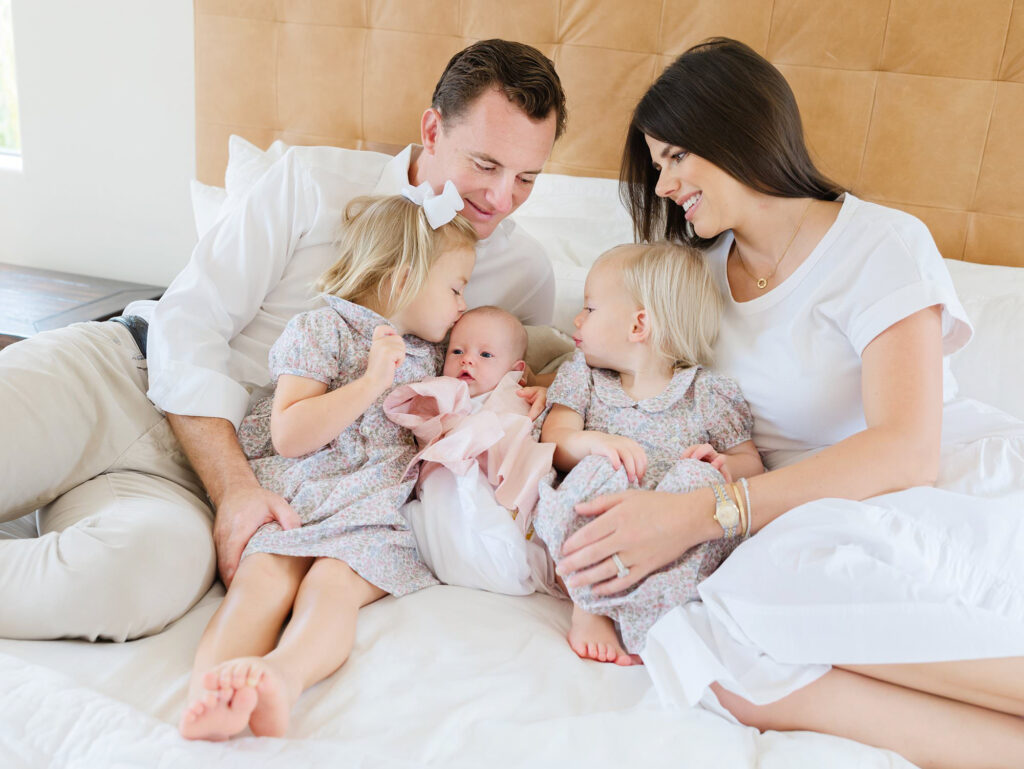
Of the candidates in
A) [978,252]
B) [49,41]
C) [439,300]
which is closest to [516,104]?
[439,300]

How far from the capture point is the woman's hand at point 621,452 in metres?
1.36

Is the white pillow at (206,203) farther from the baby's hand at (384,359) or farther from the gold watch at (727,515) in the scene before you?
the gold watch at (727,515)

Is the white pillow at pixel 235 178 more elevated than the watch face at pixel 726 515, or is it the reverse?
the white pillow at pixel 235 178

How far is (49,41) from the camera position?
264 centimetres

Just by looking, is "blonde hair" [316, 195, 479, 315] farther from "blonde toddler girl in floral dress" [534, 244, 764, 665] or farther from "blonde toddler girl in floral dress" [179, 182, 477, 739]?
"blonde toddler girl in floral dress" [534, 244, 764, 665]

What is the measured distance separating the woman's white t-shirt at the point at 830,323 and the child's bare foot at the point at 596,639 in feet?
1.63

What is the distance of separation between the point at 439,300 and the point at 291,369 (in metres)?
0.30

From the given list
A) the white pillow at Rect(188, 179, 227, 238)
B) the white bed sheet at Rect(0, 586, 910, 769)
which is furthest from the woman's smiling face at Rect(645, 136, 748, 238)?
the white pillow at Rect(188, 179, 227, 238)

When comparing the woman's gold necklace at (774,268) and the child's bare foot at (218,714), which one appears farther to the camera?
the woman's gold necklace at (774,268)

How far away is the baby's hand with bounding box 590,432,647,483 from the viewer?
136cm

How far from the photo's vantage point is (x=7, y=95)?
2982 mm

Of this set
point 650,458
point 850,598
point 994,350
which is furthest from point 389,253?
point 994,350

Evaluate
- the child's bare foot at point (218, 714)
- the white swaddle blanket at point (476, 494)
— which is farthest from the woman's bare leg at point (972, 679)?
the child's bare foot at point (218, 714)

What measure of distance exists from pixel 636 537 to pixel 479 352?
52 centimetres
